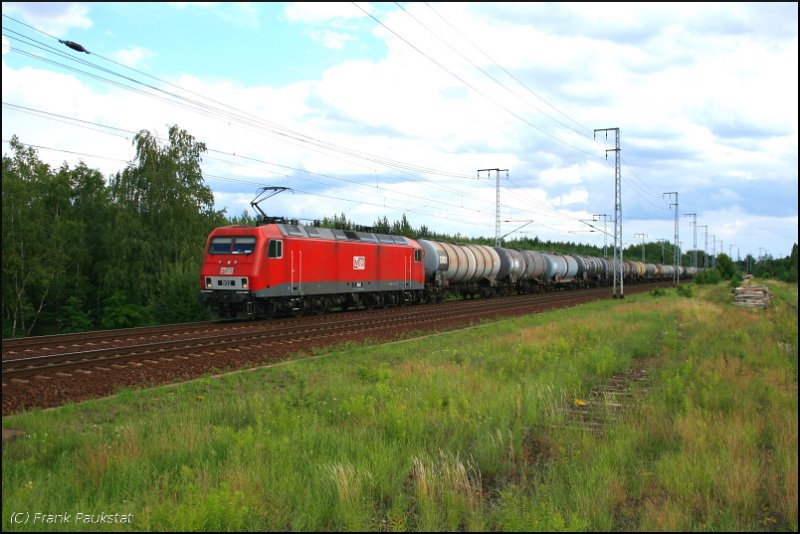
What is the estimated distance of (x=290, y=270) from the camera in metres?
24.8

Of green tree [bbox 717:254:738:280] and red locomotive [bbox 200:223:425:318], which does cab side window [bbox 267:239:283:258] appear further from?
green tree [bbox 717:254:738:280]

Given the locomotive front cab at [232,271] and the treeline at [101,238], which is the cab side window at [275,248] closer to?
the locomotive front cab at [232,271]

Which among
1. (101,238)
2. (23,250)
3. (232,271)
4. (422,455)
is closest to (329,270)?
(232,271)

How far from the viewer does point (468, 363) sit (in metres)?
13.6

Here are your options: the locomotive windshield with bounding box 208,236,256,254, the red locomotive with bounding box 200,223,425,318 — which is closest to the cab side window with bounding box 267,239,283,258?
the red locomotive with bounding box 200,223,425,318

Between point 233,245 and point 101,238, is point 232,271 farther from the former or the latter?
point 101,238

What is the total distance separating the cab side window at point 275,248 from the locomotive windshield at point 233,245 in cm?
59

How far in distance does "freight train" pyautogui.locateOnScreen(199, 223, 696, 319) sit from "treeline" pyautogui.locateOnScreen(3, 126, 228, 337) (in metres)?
15.2

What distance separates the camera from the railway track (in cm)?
1199

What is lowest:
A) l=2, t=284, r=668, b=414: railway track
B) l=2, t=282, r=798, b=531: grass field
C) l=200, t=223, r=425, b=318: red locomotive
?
l=2, t=284, r=668, b=414: railway track

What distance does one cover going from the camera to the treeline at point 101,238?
43938 millimetres

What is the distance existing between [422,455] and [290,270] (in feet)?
61.2

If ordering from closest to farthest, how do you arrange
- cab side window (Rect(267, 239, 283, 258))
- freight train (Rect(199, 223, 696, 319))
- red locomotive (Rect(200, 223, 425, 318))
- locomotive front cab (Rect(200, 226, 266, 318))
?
locomotive front cab (Rect(200, 226, 266, 318)) < red locomotive (Rect(200, 223, 425, 318)) < freight train (Rect(199, 223, 696, 319)) < cab side window (Rect(267, 239, 283, 258))

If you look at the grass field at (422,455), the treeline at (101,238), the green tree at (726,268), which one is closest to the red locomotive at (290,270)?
the grass field at (422,455)
